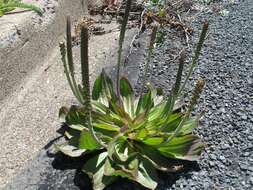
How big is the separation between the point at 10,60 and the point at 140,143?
1296 mm

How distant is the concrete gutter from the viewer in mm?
3049

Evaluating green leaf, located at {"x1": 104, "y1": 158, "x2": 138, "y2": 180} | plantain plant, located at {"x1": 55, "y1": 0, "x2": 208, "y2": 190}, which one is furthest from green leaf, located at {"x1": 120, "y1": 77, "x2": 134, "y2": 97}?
green leaf, located at {"x1": 104, "y1": 158, "x2": 138, "y2": 180}

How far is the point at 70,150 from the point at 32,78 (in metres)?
1.21

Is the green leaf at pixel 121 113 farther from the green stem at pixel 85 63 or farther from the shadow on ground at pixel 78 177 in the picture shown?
the green stem at pixel 85 63

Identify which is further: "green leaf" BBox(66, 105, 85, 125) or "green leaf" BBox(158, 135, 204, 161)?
"green leaf" BBox(66, 105, 85, 125)

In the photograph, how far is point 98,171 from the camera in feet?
8.16

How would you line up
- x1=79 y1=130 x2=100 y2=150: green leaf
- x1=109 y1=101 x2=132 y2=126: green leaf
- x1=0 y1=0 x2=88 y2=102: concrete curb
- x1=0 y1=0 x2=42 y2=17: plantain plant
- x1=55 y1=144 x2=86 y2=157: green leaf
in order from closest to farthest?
x1=79 y1=130 x2=100 y2=150: green leaf < x1=55 y1=144 x2=86 y2=157: green leaf < x1=109 y1=101 x2=132 y2=126: green leaf < x1=0 y1=0 x2=88 y2=102: concrete curb < x1=0 y1=0 x2=42 y2=17: plantain plant

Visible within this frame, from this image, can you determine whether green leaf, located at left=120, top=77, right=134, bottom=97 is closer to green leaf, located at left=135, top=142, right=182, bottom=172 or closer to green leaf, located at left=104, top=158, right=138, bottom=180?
green leaf, located at left=135, top=142, right=182, bottom=172

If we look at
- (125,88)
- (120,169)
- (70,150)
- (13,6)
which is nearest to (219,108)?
(125,88)

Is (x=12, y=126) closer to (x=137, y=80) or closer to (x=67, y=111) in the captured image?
(x=67, y=111)

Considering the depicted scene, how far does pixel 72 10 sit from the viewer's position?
4.32m

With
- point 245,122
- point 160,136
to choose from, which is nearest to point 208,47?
Answer: point 245,122

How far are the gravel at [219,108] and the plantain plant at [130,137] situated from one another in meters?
0.10

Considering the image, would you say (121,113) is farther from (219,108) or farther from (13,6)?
(13,6)
